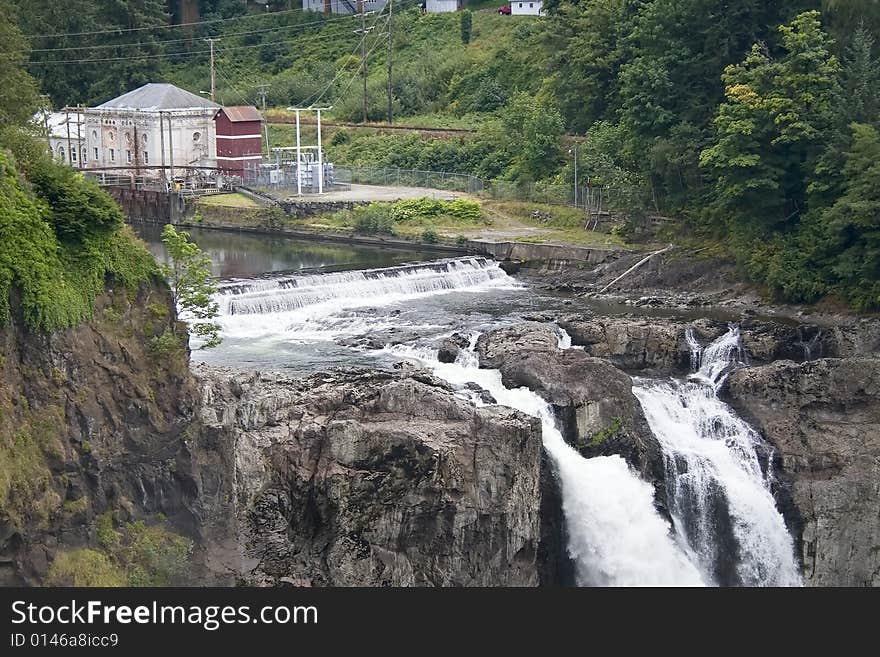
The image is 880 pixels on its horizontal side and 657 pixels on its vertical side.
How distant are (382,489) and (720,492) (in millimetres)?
9694

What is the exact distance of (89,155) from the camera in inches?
3204

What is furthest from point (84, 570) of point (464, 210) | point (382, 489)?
point (464, 210)

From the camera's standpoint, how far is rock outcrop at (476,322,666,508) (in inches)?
1543

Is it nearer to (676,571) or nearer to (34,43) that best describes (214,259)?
(676,571)

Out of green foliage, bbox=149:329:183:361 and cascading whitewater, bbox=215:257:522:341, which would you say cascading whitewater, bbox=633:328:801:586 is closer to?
cascading whitewater, bbox=215:257:522:341

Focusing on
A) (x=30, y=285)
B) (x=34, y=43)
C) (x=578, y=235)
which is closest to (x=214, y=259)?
(x=578, y=235)

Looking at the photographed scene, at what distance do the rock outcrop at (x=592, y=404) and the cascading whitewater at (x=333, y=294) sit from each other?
865 centimetres

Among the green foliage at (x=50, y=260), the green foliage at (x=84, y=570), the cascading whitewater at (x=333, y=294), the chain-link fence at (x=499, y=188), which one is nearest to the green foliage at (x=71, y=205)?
the green foliage at (x=50, y=260)

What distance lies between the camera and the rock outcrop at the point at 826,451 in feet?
126

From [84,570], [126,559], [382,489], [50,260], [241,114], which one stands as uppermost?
[241,114]

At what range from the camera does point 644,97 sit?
60.0 meters

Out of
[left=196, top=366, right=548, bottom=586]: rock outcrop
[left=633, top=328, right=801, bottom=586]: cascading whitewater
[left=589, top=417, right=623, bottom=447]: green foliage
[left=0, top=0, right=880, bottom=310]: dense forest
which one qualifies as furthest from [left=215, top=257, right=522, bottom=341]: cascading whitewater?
[left=633, top=328, right=801, bottom=586]: cascading whitewater

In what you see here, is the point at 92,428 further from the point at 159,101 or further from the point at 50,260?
the point at 159,101

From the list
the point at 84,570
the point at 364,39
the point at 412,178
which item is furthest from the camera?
the point at 364,39
